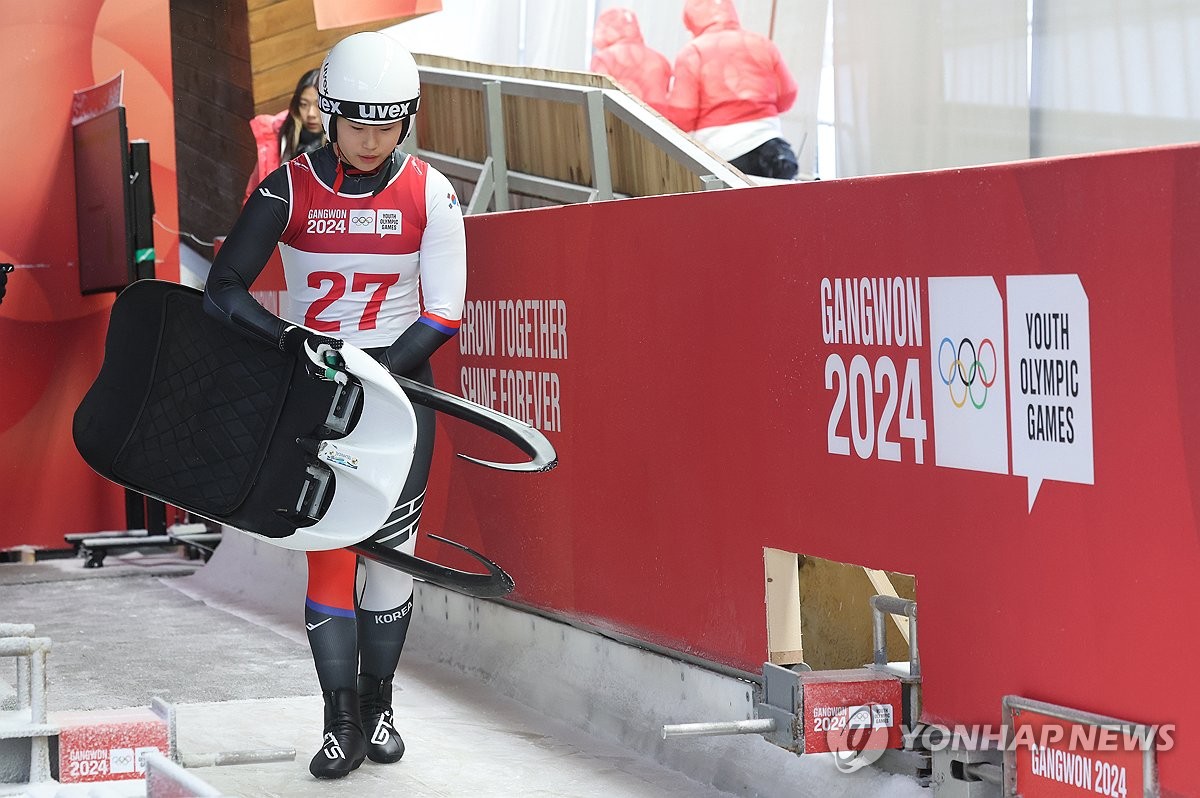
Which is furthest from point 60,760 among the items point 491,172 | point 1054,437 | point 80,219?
point 80,219

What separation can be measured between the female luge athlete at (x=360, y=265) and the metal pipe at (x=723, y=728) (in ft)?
3.27

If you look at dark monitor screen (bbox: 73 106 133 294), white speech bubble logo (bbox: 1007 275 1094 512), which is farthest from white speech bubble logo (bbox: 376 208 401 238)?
dark monitor screen (bbox: 73 106 133 294)

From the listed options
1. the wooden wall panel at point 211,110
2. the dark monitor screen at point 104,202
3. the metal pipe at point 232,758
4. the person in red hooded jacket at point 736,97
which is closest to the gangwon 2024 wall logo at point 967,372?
the metal pipe at point 232,758

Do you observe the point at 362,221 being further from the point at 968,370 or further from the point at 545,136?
the point at 545,136

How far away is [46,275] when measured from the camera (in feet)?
27.8

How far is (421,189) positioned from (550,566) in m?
1.29

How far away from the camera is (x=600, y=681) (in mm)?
4824

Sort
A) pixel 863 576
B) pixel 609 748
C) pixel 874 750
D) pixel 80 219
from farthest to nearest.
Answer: pixel 80 219, pixel 609 748, pixel 863 576, pixel 874 750

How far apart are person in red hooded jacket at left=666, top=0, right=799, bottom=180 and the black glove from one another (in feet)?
15.6

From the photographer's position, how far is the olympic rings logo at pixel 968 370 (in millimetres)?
3264

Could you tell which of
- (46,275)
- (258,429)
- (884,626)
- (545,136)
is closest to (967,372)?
(884,626)

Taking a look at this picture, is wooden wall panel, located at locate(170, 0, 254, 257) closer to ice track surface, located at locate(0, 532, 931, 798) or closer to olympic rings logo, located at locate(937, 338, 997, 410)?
ice track surface, located at locate(0, 532, 931, 798)

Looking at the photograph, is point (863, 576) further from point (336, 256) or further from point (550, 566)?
point (336, 256)

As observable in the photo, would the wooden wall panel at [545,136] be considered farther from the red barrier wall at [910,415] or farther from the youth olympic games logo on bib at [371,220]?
the youth olympic games logo on bib at [371,220]
